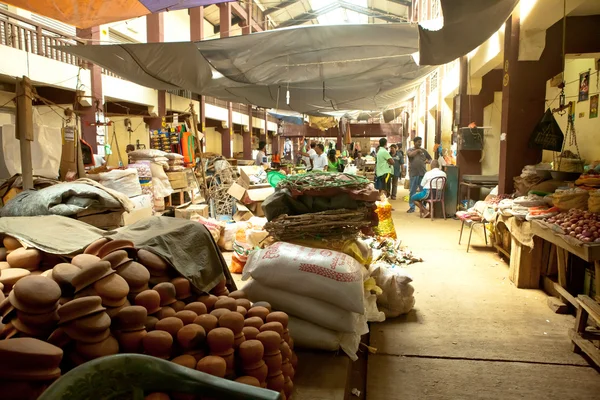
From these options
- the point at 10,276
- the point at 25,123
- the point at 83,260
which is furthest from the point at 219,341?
the point at 25,123

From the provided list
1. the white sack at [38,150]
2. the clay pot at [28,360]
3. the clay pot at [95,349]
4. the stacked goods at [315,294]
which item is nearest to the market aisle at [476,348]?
the stacked goods at [315,294]

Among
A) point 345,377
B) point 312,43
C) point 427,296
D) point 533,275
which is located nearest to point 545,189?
point 533,275

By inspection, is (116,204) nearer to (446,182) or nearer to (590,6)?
(590,6)

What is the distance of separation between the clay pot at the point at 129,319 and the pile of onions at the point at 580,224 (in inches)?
119

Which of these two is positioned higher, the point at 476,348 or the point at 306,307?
the point at 306,307

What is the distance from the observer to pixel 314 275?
247 cm

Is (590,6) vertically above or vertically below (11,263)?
above

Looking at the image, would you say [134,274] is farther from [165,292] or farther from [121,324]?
[121,324]

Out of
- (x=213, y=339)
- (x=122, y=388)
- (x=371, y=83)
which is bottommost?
(x=213, y=339)

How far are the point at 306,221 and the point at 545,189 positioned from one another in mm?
3287

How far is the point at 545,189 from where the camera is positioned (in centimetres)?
473

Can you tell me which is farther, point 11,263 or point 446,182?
point 446,182

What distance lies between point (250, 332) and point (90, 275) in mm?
710

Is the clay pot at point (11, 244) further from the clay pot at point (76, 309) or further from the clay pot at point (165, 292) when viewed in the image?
the clay pot at point (76, 309)
